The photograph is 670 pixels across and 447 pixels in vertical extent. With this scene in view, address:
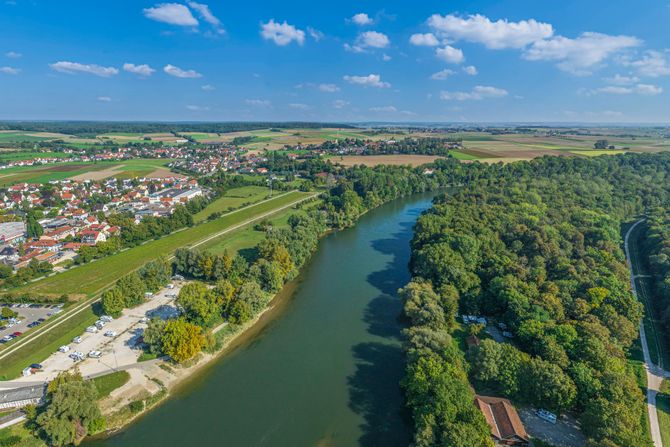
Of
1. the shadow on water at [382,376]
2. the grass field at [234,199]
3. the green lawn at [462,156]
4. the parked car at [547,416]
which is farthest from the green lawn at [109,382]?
the green lawn at [462,156]

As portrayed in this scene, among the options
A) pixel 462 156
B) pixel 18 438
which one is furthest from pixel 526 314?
pixel 462 156

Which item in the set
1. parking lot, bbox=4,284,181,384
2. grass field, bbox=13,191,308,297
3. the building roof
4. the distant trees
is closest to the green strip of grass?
parking lot, bbox=4,284,181,384

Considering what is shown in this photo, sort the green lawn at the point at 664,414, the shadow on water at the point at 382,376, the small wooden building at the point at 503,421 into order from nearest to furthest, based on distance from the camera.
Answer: the small wooden building at the point at 503,421
the green lawn at the point at 664,414
the shadow on water at the point at 382,376

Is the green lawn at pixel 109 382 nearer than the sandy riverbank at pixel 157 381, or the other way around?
the sandy riverbank at pixel 157 381

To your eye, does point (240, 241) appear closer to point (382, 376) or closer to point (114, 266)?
point (114, 266)

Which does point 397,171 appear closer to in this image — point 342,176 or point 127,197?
point 342,176

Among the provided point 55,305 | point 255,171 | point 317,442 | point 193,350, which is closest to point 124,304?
point 55,305

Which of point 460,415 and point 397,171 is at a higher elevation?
point 397,171

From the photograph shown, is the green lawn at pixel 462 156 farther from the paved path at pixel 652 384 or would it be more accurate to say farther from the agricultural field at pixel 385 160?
the paved path at pixel 652 384
